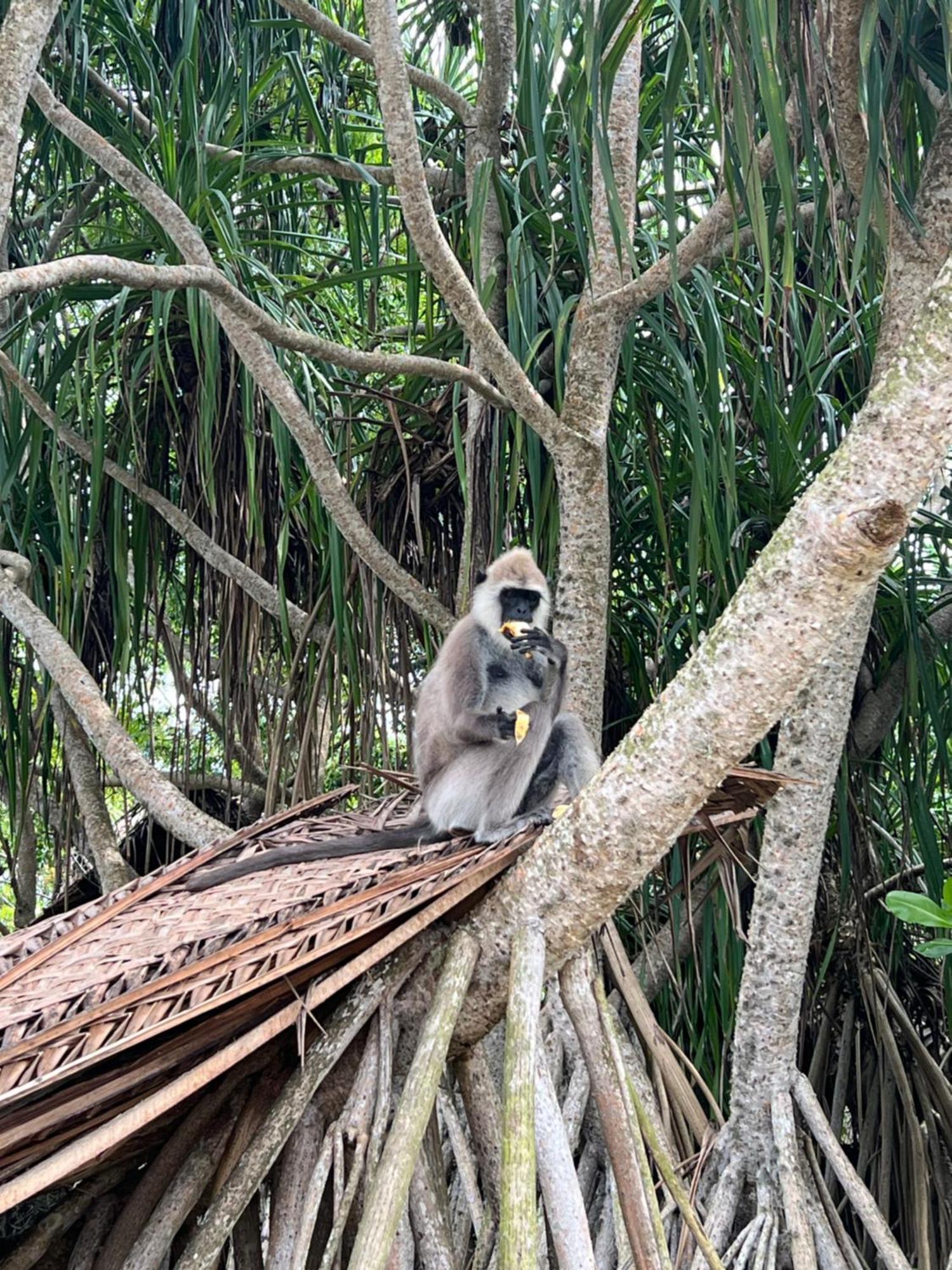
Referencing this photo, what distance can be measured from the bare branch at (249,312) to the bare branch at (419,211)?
17cm

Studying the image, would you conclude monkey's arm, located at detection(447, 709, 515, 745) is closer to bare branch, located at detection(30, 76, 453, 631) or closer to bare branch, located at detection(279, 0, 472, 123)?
bare branch, located at detection(30, 76, 453, 631)

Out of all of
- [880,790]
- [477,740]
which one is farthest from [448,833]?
[880,790]

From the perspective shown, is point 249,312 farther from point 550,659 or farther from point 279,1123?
point 279,1123

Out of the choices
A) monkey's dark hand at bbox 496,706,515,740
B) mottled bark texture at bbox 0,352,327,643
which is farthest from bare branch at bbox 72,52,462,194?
monkey's dark hand at bbox 496,706,515,740

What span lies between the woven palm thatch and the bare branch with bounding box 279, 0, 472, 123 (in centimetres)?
228

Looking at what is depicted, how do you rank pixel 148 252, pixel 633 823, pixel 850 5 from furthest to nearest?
pixel 148 252
pixel 850 5
pixel 633 823

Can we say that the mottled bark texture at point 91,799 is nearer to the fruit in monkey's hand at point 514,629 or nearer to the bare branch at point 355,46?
the fruit in monkey's hand at point 514,629

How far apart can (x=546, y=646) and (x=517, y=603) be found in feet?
1.06

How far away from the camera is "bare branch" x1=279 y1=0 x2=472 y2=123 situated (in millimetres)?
3920

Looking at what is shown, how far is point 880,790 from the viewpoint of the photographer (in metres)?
5.12

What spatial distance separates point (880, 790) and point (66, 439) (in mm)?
3179

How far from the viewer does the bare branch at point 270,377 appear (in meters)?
3.75

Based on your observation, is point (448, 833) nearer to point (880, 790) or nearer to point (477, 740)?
point (477, 740)

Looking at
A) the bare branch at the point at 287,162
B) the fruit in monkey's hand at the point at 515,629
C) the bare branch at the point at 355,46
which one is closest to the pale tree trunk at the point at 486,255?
the bare branch at the point at 355,46
